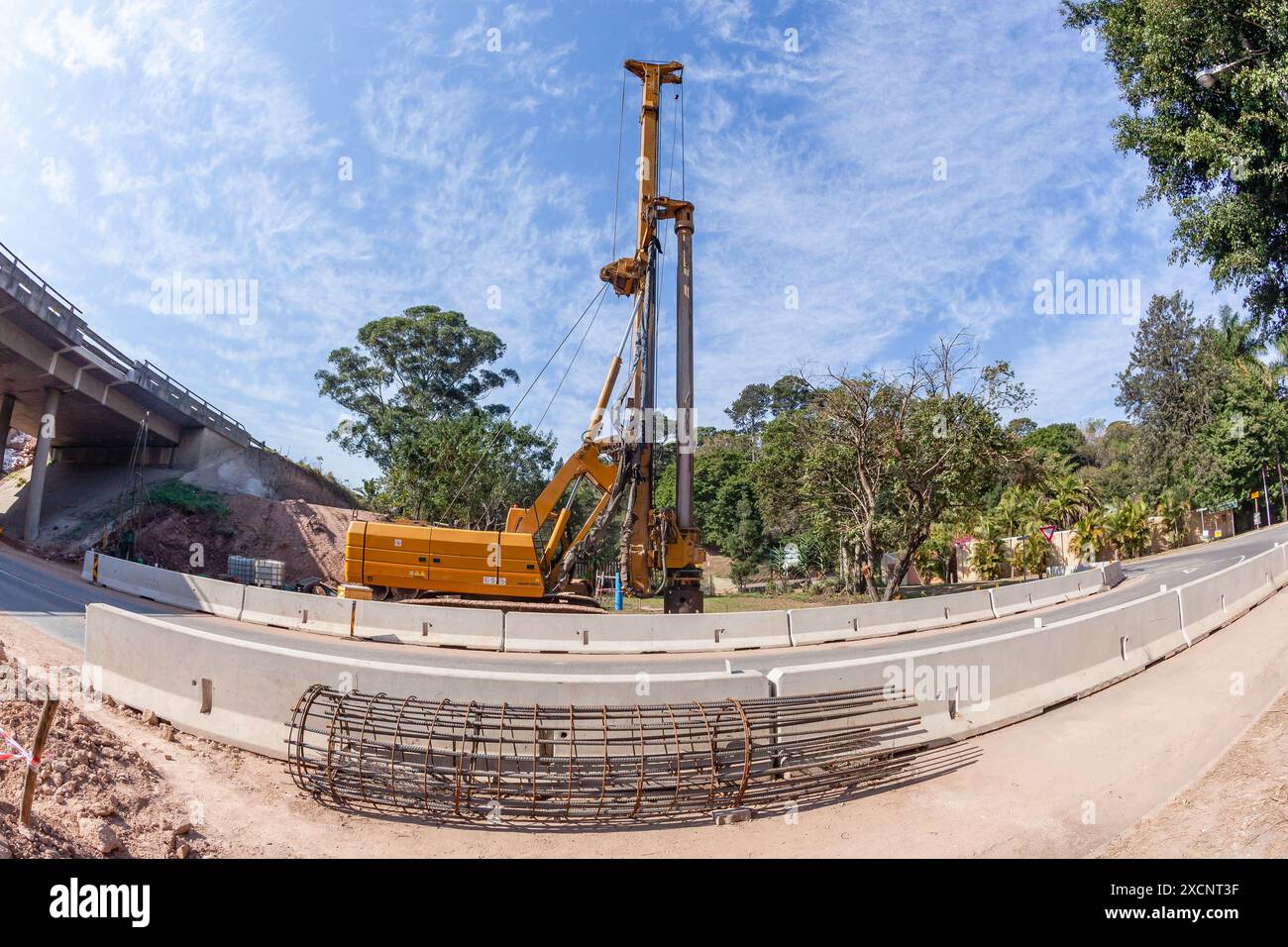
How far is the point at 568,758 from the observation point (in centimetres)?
603

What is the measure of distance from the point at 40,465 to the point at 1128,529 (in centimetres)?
5883

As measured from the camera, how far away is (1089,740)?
7305 mm

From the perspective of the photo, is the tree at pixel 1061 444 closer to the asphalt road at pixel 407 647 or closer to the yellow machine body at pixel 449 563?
the asphalt road at pixel 407 647

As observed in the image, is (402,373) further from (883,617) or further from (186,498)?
(883,617)

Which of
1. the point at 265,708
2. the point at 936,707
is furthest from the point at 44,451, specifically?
the point at 936,707

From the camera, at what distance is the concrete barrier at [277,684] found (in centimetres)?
643

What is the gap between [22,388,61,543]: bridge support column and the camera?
28.0 m

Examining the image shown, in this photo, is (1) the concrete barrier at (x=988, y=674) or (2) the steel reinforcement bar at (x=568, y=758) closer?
(2) the steel reinforcement bar at (x=568, y=758)

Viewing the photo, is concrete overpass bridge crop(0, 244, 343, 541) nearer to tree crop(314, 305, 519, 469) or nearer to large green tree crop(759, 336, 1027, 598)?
tree crop(314, 305, 519, 469)

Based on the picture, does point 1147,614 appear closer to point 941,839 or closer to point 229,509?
point 941,839

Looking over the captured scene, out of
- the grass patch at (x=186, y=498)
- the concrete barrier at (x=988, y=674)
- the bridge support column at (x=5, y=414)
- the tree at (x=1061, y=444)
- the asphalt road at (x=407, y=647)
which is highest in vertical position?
the tree at (x=1061, y=444)

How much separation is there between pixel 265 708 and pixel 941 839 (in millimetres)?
6196

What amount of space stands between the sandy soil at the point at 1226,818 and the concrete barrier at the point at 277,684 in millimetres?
3180

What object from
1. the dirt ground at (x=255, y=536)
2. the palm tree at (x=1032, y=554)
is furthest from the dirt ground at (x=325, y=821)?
the palm tree at (x=1032, y=554)
